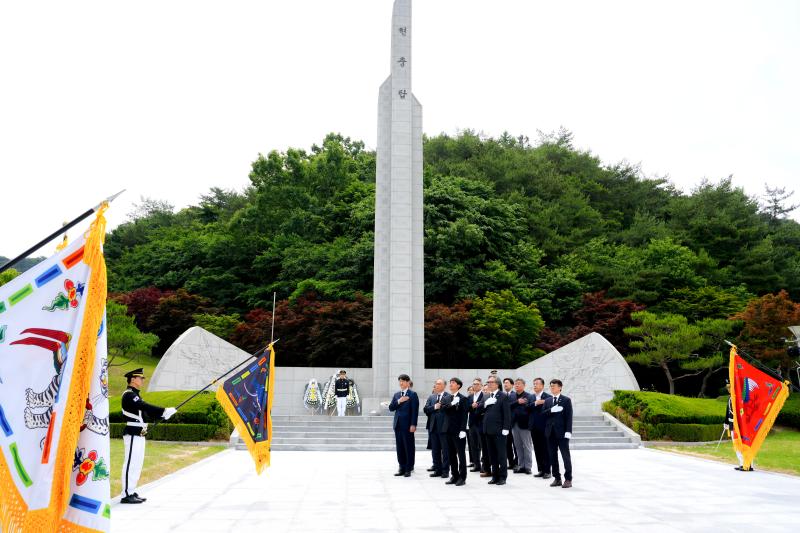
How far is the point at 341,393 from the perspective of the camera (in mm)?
18109

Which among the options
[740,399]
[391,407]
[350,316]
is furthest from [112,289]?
[740,399]

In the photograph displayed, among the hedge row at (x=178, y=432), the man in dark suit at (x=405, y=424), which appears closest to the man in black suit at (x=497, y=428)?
the man in dark suit at (x=405, y=424)

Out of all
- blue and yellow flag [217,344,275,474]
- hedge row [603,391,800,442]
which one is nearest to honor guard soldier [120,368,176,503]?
blue and yellow flag [217,344,275,474]

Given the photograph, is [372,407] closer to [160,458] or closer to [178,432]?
[178,432]

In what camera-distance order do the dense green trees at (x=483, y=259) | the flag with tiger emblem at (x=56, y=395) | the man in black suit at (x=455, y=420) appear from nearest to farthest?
the flag with tiger emblem at (x=56, y=395) → the man in black suit at (x=455, y=420) → the dense green trees at (x=483, y=259)

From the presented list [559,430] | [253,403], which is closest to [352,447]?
[253,403]

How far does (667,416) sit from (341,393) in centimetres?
857

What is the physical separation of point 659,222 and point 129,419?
1288 inches

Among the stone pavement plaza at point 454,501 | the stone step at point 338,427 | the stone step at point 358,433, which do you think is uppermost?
the stone step at point 338,427

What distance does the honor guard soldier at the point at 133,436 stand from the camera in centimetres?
691

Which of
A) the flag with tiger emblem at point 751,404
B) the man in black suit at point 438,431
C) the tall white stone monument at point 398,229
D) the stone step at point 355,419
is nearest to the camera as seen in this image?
the man in black suit at point 438,431

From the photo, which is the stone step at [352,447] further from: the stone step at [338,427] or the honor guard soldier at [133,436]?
the honor guard soldier at [133,436]

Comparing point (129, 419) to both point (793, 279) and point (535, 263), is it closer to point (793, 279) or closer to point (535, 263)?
point (535, 263)

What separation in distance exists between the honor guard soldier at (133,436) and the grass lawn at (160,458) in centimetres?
42
